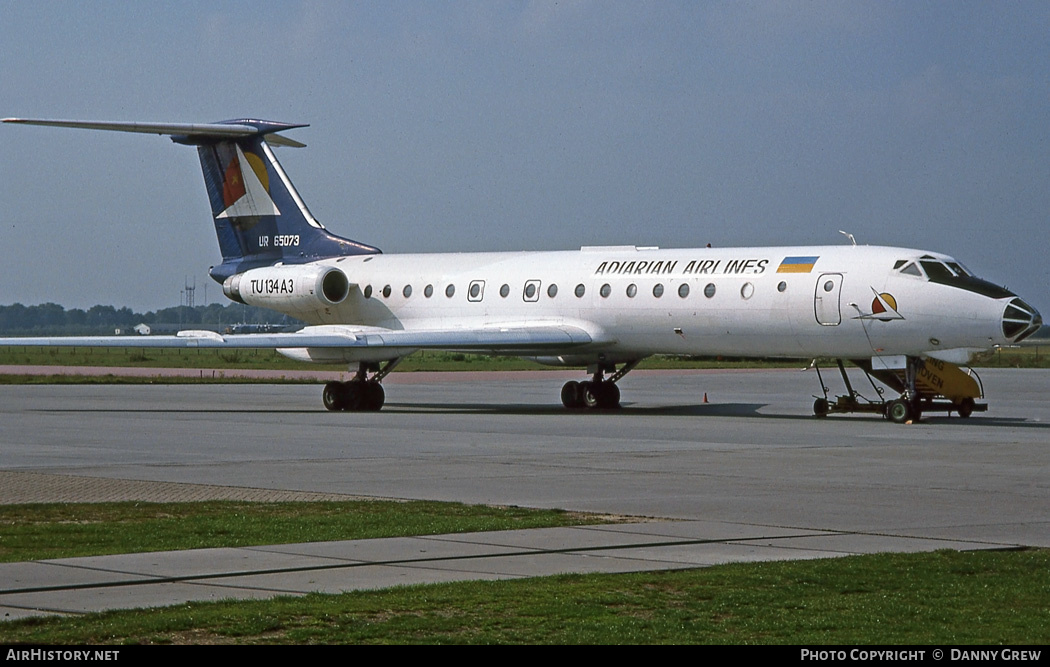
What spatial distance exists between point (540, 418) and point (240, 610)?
65.8 ft

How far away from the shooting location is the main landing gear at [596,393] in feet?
102

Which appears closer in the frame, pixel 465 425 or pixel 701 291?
pixel 465 425

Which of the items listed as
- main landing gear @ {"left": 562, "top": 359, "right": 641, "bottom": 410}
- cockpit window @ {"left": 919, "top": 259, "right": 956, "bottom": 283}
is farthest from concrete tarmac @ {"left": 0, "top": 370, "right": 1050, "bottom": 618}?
cockpit window @ {"left": 919, "top": 259, "right": 956, "bottom": 283}

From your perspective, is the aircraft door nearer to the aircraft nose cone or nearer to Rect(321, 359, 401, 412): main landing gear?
the aircraft nose cone

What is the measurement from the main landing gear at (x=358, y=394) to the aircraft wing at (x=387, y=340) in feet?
3.15

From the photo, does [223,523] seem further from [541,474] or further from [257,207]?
[257,207]

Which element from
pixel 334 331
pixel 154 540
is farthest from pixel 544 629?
pixel 334 331

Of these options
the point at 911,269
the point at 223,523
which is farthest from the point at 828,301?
the point at 223,523

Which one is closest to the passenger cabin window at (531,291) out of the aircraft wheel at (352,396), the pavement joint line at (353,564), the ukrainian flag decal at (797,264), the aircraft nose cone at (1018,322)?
the aircraft wheel at (352,396)

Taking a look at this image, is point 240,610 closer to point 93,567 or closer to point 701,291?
point 93,567

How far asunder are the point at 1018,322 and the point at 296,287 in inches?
604

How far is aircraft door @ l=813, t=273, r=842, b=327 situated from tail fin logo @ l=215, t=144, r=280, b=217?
13678mm

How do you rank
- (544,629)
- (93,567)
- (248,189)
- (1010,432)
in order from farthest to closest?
(248,189) → (1010,432) → (93,567) → (544,629)

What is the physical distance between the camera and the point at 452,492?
1484 centimetres
